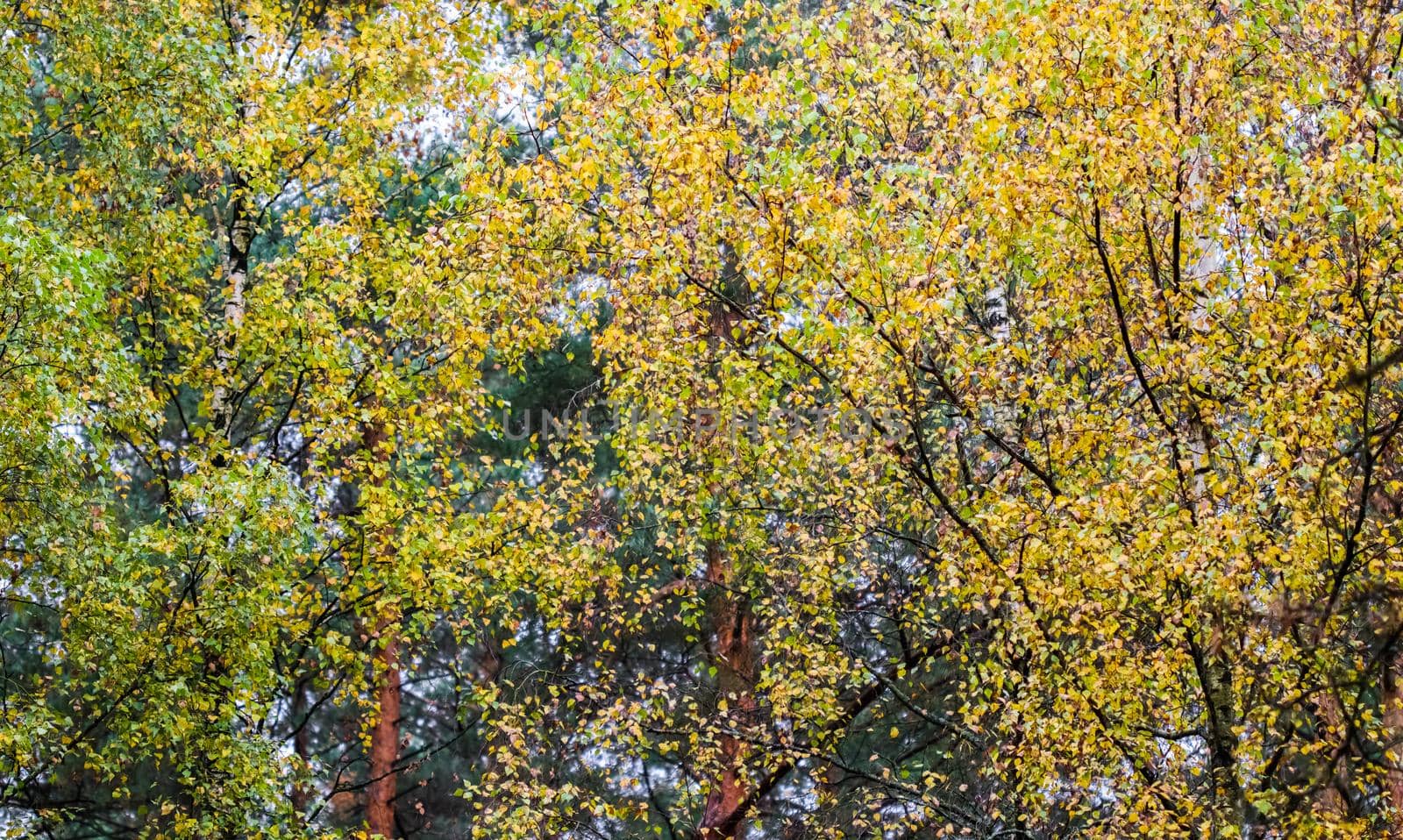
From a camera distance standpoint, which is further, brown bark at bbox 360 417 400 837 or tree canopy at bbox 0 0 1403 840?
brown bark at bbox 360 417 400 837

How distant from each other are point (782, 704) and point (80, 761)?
9919 millimetres

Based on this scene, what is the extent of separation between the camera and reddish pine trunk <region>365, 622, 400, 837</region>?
15.7 meters

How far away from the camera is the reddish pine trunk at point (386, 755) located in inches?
619

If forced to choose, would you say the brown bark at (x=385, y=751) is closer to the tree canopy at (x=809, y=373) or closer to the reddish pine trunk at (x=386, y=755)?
the reddish pine trunk at (x=386, y=755)

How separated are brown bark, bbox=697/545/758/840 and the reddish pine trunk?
376 cm

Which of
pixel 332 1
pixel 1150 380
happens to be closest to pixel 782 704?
pixel 1150 380

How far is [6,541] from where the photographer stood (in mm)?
9484

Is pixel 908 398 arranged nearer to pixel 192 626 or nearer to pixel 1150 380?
pixel 1150 380

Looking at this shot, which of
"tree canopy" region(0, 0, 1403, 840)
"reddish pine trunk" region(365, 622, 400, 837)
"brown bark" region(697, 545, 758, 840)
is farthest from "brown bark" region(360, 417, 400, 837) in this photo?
"brown bark" region(697, 545, 758, 840)

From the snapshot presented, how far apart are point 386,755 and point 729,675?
4.88 m

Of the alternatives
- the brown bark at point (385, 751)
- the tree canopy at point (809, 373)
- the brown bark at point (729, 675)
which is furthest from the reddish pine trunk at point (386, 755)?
the brown bark at point (729, 675)

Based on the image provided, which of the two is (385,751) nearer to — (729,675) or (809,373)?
(729,675)

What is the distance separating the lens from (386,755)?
53.5 feet

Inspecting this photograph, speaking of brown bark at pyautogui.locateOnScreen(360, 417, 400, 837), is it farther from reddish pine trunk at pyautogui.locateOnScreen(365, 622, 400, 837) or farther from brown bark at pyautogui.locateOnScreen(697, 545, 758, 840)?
brown bark at pyautogui.locateOnScreen(697, 545, 758, 840)
